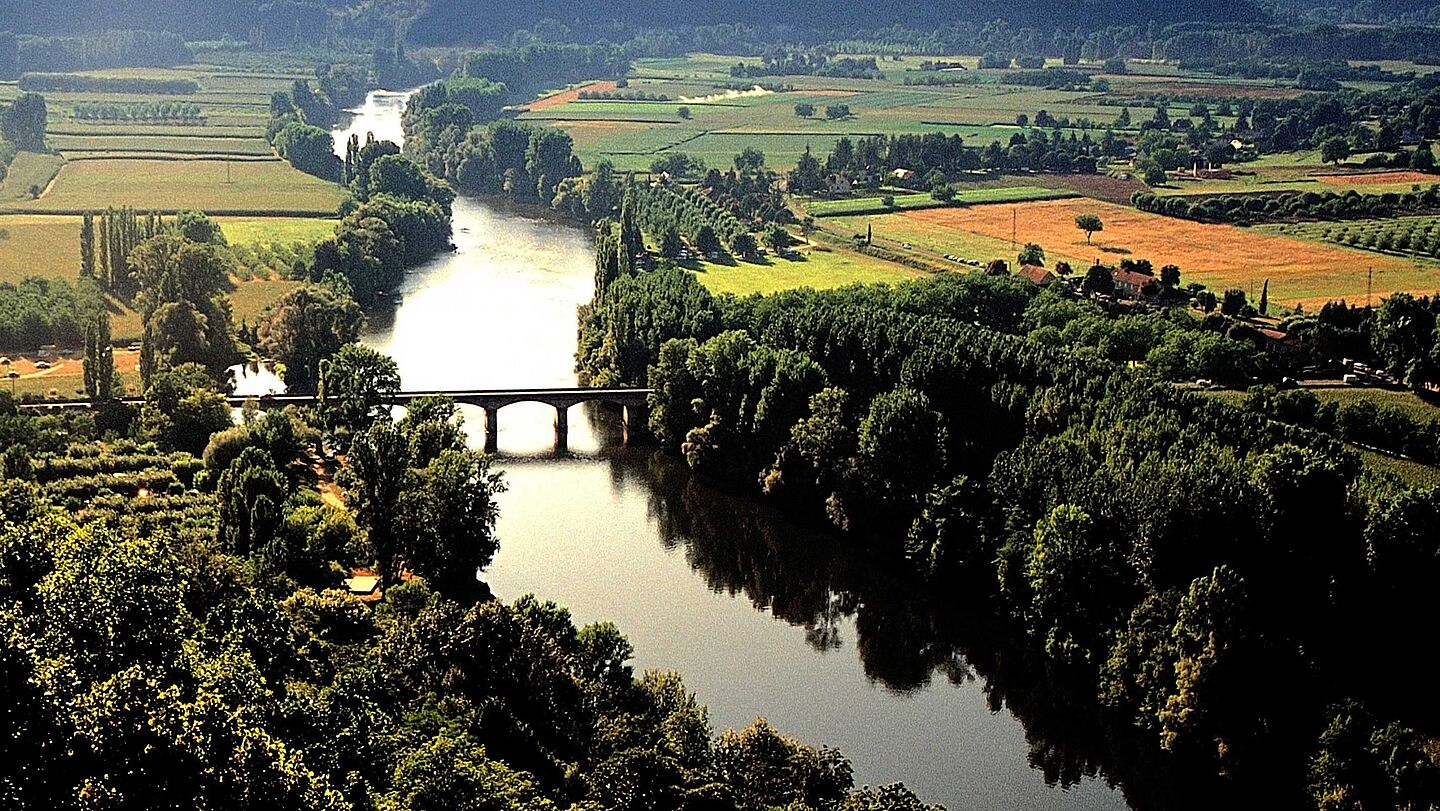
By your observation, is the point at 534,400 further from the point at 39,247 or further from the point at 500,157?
the point at 500,157

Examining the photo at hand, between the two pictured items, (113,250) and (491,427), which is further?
(113,250)

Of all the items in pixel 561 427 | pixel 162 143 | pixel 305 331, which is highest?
pixel 162 143

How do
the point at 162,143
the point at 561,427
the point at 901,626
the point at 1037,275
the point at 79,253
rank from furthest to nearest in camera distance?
1. the point at 162,143
2. the point at 79,253
3. the point at 1037,275
4. the point at 561,427
5. the point at 901,626

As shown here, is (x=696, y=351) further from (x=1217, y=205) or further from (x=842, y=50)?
(x=842, y=50)

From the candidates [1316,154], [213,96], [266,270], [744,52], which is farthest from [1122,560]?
[744,52]

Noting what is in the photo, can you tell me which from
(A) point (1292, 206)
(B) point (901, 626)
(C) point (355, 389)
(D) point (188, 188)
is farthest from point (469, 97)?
(B) point (901, 626)

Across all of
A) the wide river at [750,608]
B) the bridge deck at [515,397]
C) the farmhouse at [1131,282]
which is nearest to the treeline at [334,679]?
the wide river at [750,608]

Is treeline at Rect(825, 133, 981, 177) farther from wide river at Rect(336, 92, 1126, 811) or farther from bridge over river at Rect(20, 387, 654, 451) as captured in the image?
bridge over river at Rect(20, 387, 654, 451)
